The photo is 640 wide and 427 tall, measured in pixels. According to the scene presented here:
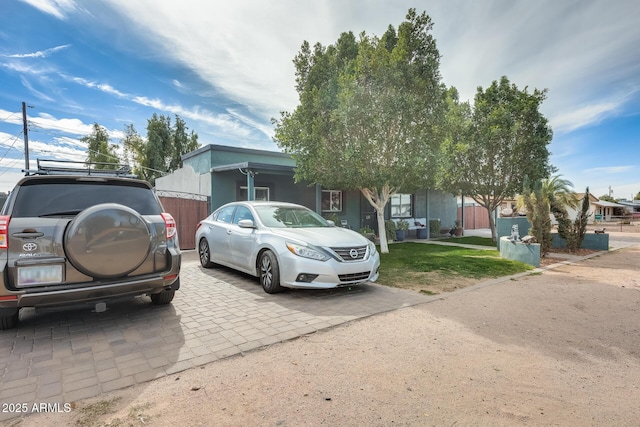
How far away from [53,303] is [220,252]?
376 centimetres

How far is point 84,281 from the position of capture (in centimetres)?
336

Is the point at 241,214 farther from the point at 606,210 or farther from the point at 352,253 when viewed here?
the point at 606,210

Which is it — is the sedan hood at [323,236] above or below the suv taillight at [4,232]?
below

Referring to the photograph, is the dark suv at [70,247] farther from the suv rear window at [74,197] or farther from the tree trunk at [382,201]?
the tree trunk at [382,201]

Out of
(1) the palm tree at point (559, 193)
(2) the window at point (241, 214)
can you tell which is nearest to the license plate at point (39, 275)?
(2) the window at point (241, 214)

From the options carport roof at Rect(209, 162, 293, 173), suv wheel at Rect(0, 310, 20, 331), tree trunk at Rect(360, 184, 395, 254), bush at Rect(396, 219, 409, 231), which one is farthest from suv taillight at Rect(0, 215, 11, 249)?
bush at Rect(396, 219, 409, 231)

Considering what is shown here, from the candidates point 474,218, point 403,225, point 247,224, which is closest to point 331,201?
point 403,225

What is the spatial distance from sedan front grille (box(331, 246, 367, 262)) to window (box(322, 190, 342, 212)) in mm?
8725

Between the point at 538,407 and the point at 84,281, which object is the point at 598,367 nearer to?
the point at 538,407

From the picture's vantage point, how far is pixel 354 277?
523 cm

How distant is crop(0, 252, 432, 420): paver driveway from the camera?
8.65 ft

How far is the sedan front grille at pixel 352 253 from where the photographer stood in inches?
202

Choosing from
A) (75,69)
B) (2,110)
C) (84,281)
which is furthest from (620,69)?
(2,110)

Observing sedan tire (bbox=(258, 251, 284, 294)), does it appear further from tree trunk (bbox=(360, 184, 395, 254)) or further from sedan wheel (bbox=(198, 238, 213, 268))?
tree trunk (bbox=(360, 184, 395, 254))
